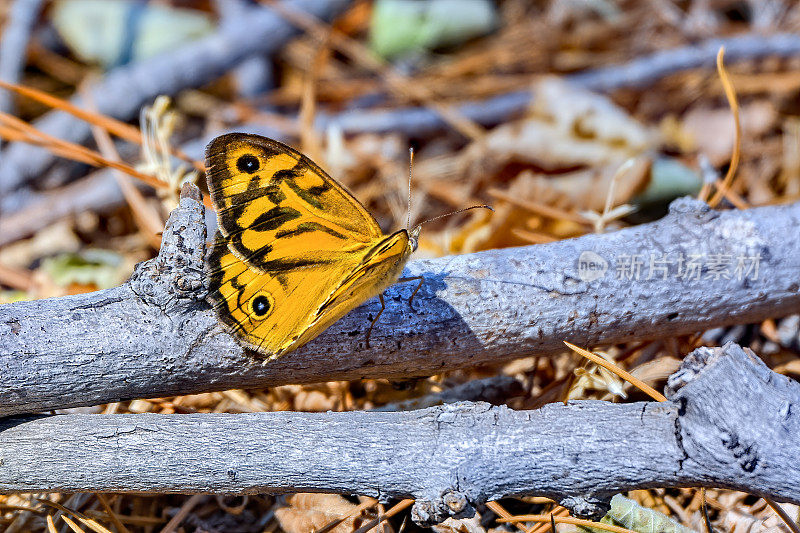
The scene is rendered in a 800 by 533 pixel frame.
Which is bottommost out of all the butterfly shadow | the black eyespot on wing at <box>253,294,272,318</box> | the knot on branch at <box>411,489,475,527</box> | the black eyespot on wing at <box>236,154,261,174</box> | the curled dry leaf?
the knot on branch at <box>411,489,475,527</box>

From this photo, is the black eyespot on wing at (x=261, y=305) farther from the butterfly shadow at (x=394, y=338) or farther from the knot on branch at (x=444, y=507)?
the knot on branch at (x=444, y=507)

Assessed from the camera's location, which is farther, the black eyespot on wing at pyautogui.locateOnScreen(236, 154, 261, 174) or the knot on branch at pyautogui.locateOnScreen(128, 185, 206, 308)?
the black eyespot on wing at pyautogui.locateOnScreen(236, 154, 261, 174)

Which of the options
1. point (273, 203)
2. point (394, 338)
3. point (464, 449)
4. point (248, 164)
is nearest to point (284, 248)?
point (273, 203)

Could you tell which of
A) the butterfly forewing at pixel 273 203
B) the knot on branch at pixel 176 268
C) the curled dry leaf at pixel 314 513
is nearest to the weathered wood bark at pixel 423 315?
the knot on branch at pixel 176 268

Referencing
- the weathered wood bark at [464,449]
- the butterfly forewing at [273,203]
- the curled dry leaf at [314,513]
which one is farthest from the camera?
the curled dry leaf at [314,513]

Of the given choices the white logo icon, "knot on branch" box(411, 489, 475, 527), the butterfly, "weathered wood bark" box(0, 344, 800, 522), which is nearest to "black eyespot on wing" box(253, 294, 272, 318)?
the butterfly

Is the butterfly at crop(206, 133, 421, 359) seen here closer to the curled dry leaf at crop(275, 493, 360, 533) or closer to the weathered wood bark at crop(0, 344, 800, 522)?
the weathered wood bark at crop(0, 344, 800, 522)

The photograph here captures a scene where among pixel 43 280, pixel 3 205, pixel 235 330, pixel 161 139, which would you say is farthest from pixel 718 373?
pixel 3 205
